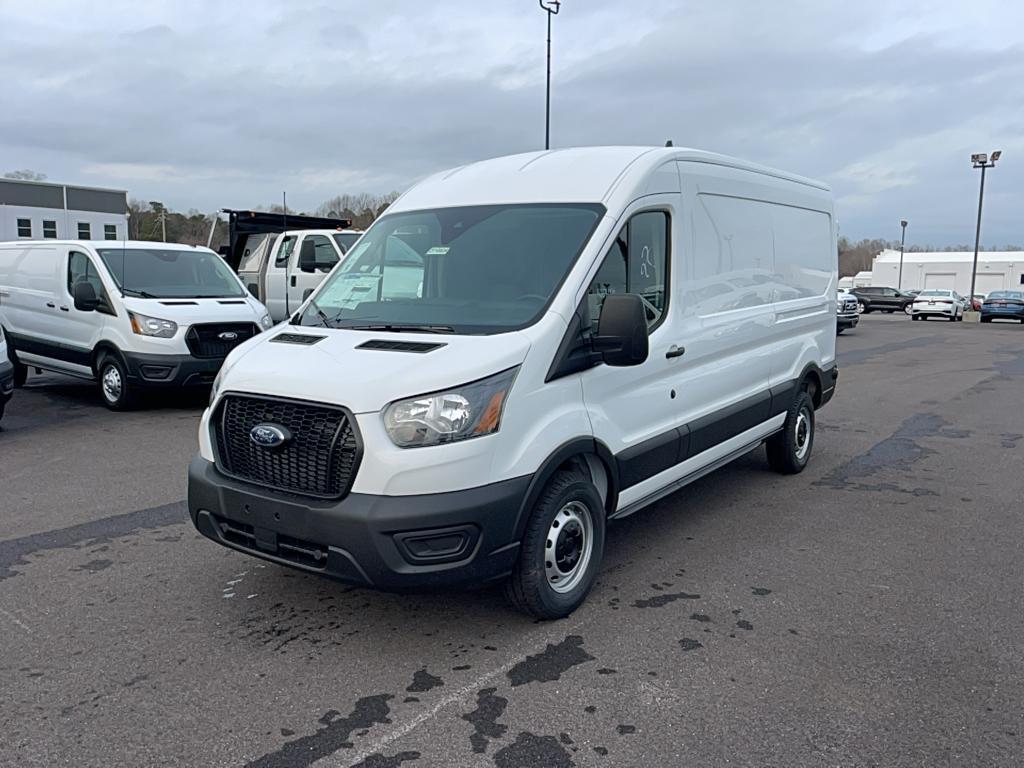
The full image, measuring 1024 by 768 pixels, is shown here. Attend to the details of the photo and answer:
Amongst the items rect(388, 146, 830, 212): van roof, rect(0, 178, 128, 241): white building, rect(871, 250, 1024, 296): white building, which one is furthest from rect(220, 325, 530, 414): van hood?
rect(871, 250, 1024, 296): white building

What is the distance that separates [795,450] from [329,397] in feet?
15.5

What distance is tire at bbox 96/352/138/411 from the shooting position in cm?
984

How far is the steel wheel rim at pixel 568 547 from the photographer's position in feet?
13.5

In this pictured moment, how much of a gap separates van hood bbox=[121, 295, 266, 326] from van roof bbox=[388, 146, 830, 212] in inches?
209

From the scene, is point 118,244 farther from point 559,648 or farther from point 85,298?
point 559,648

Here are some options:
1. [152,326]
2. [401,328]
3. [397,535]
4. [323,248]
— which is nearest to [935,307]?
[323,248]

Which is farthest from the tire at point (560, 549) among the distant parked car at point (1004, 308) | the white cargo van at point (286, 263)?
the distant parked car at point (1004, 308)

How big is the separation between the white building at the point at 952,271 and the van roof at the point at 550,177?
90.4m

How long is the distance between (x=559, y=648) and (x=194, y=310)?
747 cm

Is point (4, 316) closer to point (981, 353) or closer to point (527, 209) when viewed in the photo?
point (527, 209)

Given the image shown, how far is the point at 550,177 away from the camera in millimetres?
4805

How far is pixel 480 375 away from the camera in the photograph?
366 centimetres

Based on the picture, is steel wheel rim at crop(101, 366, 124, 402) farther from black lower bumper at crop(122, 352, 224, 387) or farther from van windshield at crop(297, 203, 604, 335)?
van windshield at crop(297, 203, 604, 335)

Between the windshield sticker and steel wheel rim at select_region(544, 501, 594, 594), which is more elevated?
the windshield sticker
